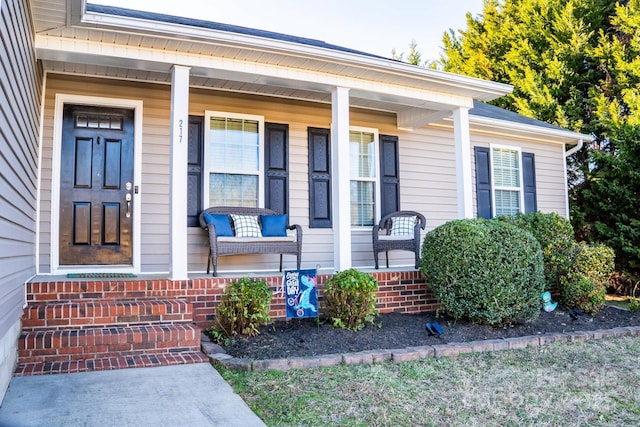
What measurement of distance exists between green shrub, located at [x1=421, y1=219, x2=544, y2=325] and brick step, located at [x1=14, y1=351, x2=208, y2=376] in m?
2.46

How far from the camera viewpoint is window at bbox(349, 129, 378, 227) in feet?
21.4

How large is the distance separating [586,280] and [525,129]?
2.99 metres

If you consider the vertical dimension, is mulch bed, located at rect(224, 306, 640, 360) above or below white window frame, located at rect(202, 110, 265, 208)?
below

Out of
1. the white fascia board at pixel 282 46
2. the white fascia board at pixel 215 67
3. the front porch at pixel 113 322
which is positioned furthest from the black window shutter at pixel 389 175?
the front porch at pixel 113 322

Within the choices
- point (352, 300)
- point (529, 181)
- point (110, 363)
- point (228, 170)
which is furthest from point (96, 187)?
point (529, 181)

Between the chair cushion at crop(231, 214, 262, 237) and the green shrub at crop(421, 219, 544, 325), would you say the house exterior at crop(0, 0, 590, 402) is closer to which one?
the chair cushion at crop(231, 214, 262, 237)

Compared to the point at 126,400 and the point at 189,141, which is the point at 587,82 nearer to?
the point at 189,141

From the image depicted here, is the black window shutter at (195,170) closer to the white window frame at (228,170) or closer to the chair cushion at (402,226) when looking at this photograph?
the white window frame at (228,170)

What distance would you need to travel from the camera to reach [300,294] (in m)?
4.48

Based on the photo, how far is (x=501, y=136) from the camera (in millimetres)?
7891

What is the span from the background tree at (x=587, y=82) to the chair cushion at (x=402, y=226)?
165 inches

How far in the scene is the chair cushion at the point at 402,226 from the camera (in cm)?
636

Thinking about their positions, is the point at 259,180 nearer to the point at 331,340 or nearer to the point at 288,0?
the point at 331,340

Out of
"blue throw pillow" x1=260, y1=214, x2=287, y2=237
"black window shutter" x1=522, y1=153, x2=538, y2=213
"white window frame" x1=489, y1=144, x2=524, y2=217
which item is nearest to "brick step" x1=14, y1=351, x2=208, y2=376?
"blue throw pillow" x1=260, y1=214, x2=287, y2=237
